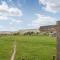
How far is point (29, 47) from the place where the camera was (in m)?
1.78

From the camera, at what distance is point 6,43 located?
175 cm

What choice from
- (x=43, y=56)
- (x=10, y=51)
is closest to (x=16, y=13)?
(x=10, y=51)

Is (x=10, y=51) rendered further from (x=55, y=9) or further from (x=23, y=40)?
(x=55, y=9)

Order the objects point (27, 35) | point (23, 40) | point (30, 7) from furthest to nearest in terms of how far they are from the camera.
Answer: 1. point (30, 7)
2. point (23, 40)
3. point (27, 35)

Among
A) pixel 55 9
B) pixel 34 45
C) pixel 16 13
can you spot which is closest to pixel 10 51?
pixel 34 45

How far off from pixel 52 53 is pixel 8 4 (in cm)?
75

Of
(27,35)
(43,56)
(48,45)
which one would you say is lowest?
(43,56)

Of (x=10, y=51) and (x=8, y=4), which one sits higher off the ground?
(x=8, y=4)

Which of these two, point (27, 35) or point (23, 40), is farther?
point (23, 40)

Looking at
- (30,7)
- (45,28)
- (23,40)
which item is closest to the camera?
(45,28)

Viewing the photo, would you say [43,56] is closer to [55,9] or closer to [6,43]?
[6,43]

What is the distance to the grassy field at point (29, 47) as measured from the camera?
171cm

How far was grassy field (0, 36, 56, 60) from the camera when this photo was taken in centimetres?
171

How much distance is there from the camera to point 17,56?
1.73 metres
